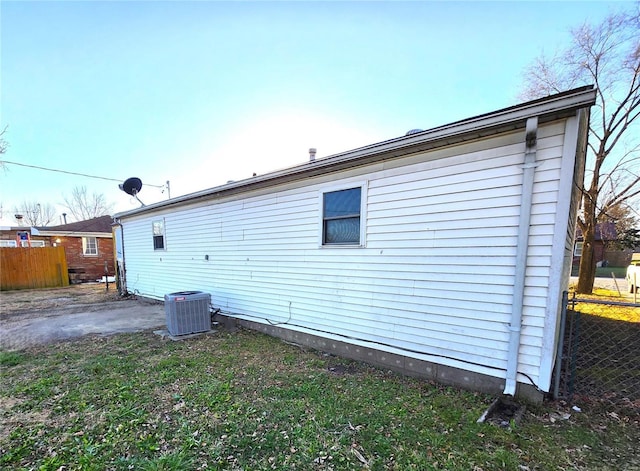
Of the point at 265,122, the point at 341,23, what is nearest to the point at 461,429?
the point at 341,23

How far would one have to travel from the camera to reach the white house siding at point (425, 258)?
109 inches

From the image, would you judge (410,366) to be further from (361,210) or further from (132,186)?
(132,186)

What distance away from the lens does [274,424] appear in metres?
2.53

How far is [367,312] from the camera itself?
3.94 m

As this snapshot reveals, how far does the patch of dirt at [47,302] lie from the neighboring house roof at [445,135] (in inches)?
303

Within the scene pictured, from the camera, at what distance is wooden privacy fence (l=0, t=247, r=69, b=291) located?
12195 mm

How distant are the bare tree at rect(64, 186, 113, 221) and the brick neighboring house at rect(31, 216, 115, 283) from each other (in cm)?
1809

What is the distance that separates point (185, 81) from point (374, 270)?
27.7ft

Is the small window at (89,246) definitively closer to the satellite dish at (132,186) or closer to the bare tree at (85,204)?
the satellite dish at (132,186)

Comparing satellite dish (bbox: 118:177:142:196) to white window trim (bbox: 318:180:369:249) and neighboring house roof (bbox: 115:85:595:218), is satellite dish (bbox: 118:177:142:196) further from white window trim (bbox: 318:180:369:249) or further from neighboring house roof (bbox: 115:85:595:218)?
white window trim (bbox: 318:180:369:249)

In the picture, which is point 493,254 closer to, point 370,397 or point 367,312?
point 367,312

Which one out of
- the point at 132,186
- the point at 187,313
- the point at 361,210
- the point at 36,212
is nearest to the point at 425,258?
the point at 361,210

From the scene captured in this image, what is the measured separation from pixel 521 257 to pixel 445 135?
1.57m

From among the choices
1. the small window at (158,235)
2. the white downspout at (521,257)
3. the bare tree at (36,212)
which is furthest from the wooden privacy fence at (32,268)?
the bare tree at (36,212)
